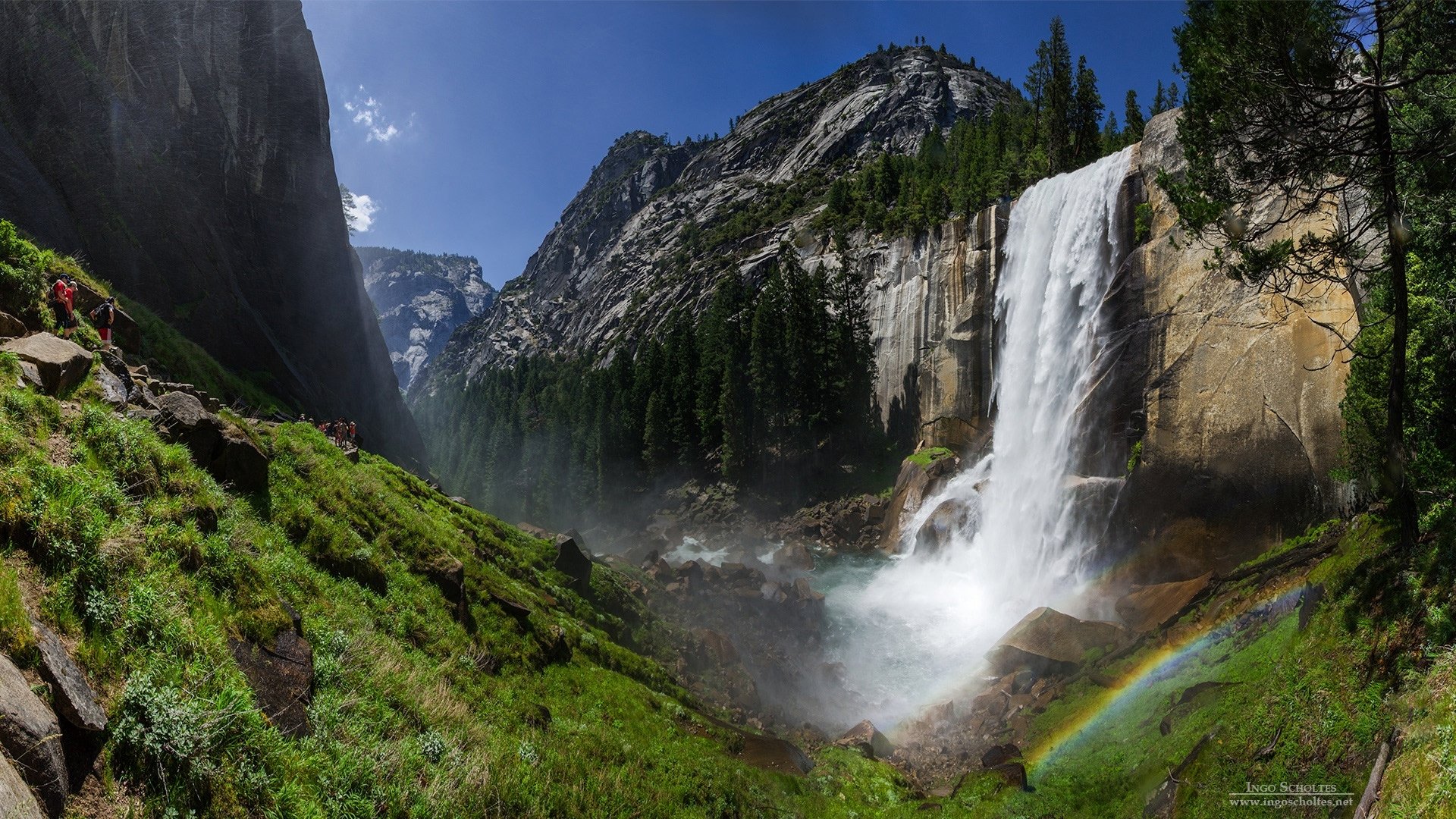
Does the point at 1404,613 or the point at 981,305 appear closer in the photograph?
the point at 1404,613

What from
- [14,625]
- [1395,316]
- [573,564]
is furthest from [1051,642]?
[14,625]

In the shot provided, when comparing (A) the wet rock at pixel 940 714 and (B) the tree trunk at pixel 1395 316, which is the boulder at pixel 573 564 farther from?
(B) the tree trunk at pixel 1395 316

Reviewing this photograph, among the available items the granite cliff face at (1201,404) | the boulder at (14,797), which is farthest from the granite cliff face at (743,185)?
the boulder at (14,797)

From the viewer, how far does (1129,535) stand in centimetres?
2180

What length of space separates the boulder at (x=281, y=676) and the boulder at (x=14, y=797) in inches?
99.5

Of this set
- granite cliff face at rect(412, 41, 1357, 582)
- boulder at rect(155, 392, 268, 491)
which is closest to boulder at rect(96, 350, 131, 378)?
boulder at rect(155, 392, 268, 491)

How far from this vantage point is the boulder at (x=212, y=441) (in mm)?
9602

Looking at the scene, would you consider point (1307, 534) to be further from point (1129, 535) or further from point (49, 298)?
point (49, 298)

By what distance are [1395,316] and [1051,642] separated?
42.5ft

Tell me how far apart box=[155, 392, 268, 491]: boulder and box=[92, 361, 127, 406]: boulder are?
47 cm

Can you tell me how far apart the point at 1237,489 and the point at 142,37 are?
2384 inches

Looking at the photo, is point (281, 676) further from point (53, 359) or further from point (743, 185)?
point (743, 185)

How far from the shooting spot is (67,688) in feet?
13.5

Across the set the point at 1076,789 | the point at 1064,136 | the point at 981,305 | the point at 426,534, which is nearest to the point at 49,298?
the point at 426,534
